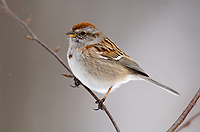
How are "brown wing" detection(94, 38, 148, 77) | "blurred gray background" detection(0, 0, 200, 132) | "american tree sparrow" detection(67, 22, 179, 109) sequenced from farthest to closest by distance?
"blurred gray background" detection(0, 0, 200, 132) < "brown wing" detection(94, 38, 148, 77) < "american tree sparrow" detection(67, 22, 179, 109)

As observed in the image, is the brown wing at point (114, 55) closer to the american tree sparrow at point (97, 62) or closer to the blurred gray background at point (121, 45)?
the american tree sparrow at point (97, 62)

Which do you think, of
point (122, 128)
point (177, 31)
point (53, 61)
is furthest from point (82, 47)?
point (177, 31)

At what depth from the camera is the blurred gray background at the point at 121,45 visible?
5.23 meters

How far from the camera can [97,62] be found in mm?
3082

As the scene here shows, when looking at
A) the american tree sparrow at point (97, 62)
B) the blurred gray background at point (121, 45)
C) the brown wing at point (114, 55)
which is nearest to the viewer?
the american tree sparrow at point (97, 62)

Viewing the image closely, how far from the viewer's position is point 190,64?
6234mm

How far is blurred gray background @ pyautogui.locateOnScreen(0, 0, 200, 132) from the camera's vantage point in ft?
17.2

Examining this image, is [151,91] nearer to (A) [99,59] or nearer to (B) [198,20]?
(B) [198,20]

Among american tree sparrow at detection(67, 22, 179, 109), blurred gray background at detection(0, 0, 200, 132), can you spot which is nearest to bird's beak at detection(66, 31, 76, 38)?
american tree sparrow at detection(67, 22, 179, 109)

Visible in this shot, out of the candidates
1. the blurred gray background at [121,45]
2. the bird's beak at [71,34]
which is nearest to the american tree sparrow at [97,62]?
the bird's beak at [71,34]

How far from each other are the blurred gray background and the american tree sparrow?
1983 millimetres

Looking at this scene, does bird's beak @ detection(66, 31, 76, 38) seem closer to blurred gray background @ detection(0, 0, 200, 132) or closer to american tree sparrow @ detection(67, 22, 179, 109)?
american tree sparrow @ detection(67, 22, 179, 109)

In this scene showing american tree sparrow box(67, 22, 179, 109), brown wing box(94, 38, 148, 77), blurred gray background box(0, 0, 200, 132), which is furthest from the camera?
blurred gray background box(0, 0, 200, 132)

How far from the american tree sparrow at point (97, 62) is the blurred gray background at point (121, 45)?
1983 mm
